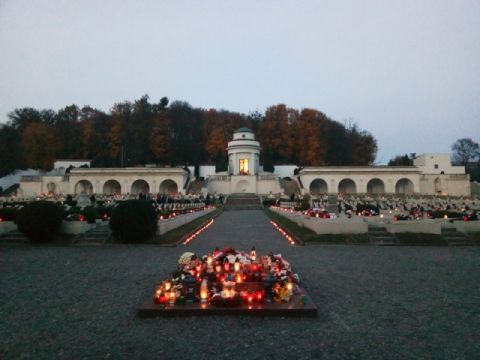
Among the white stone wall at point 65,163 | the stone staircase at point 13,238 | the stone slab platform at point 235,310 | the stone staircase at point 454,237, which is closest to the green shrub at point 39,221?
the stone staircase at point 13,238

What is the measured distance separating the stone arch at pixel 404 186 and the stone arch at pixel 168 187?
106 feet

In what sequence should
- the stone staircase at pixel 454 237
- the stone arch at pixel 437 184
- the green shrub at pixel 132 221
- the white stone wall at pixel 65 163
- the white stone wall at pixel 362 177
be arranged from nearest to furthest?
the green shrub at pixel 132 221 → the stone staircase at pixel 454 237 → the white stone wall at pixel 362 177 → the stone arch at pixel 437 184 → the white stone wall at pixel 65 163

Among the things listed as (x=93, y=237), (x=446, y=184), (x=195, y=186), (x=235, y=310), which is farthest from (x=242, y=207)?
(x=235, y=310)

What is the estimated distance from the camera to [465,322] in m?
6.50

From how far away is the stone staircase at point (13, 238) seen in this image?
17.2 m

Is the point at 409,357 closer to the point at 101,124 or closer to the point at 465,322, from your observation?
the point at 465,322

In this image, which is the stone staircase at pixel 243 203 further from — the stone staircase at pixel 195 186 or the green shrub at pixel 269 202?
the stone staircase at pixel 195 186

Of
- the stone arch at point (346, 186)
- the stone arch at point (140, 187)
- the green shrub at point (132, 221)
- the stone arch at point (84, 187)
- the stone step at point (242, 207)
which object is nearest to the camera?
the green shrub at point (132, 221)

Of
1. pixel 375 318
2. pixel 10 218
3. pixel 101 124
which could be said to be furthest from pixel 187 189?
pixel 375 318

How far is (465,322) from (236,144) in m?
60.2

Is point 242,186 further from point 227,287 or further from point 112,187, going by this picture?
point 227,287

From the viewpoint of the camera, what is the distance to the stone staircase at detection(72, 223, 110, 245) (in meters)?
16.8

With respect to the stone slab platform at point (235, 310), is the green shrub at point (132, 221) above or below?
above

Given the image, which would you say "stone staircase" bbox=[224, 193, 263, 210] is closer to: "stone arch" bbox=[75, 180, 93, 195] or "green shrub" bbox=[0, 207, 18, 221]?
"stone arch" bbox=[75, 180, 93, 195]
